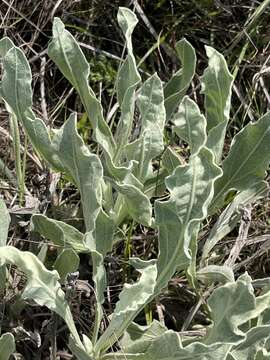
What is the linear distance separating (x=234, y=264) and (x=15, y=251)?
0.74 metres

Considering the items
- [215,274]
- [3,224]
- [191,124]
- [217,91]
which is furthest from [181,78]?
[3,224]

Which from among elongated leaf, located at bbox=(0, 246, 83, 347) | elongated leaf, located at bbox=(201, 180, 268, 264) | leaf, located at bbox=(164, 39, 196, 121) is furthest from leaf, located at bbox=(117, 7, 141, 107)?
elongated leaf, located at bbox=(0, 246, 83, 347)

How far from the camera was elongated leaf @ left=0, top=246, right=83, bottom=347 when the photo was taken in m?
1.50

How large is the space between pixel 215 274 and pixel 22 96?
2.03 ft

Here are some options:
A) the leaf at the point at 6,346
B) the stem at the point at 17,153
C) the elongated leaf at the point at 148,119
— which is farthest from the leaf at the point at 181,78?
the leaf at the point at 6,346

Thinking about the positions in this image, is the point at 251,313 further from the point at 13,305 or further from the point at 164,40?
the point at 164,40

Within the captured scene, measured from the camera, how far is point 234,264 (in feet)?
6.70

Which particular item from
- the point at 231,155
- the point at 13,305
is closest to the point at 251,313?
the point at 231,155

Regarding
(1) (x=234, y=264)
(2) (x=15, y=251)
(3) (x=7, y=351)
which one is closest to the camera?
(2) (x=15, y=251)

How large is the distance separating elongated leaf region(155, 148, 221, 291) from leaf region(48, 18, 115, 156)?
27 cm

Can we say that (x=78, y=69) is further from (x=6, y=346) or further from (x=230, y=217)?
(x=6, y=346)

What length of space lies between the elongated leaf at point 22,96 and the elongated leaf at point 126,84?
0.54 ft

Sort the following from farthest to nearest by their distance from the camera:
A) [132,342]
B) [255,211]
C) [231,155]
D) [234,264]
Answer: [255,211] < [234,264] < [231,155] < [132,342]

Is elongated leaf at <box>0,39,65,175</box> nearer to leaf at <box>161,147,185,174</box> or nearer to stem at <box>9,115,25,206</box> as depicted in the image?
stem at <box>9,115,25,206</box>
